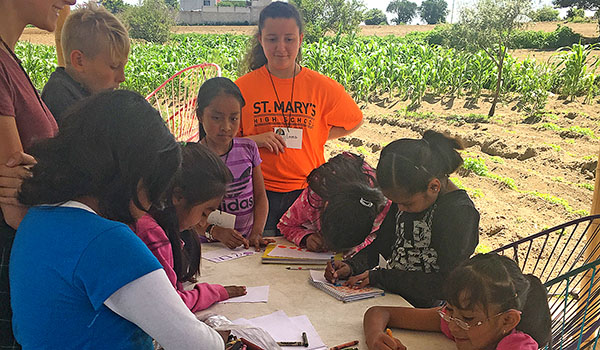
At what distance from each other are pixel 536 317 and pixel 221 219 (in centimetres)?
127

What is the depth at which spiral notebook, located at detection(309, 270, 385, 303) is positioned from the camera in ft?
5.65

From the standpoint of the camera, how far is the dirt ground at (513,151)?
16.7 ft

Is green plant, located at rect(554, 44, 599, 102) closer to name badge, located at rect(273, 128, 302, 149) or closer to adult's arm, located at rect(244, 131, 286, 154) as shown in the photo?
name badge, located at rect(273, 128, 302, 149)

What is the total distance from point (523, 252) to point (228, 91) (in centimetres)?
300

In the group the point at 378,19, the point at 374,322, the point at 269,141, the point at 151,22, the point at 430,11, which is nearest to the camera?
the point at 374,322

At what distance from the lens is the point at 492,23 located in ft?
26.3

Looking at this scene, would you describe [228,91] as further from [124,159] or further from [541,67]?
[541,67]

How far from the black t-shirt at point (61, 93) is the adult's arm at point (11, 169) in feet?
2.23

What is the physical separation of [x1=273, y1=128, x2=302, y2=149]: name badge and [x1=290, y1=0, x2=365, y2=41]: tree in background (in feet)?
53.0

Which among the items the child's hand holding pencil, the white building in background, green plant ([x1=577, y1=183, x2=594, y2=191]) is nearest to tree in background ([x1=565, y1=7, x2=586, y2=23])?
green plant ([x1=577, y1=183, x2=594, y2=191])

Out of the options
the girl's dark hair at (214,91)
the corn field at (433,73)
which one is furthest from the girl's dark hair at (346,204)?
the corn field at (433,73)

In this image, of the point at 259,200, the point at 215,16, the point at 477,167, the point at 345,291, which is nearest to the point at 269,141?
the point at 259,200

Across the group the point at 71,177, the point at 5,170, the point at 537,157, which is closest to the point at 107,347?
the point at 71,177

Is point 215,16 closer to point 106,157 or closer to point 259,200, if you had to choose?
point 259,200
